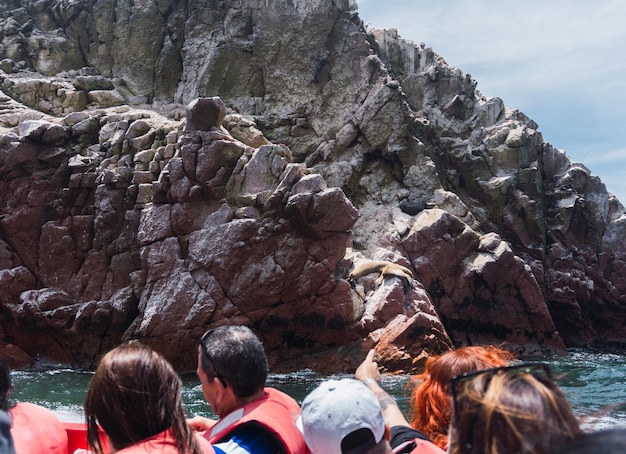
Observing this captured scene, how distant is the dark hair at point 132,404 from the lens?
2393mm

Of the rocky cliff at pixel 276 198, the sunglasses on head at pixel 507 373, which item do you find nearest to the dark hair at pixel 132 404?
the sunglasses on head at pixel 507 373

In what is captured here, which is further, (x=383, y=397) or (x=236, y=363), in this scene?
(x=383, y=397)

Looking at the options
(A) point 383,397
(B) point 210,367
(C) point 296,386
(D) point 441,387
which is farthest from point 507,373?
(C) point 296,386

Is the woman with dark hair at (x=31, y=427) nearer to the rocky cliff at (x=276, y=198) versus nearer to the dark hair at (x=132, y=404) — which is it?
the dark hair at (x=132, y=404)

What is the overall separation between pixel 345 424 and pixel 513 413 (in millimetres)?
929

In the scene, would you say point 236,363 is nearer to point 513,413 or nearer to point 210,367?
point 210,367

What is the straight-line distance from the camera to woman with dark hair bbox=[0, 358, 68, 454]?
2.46 m

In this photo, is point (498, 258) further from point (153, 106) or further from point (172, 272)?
point (153, 106)

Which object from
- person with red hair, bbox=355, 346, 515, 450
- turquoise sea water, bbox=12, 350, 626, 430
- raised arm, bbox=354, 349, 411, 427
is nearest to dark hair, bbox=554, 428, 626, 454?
person with red hair, bbox=355, 346, 515, 450

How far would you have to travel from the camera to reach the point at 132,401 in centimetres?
241

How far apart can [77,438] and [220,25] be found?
Result: 109ft

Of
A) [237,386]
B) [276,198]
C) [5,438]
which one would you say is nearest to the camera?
[5,438]

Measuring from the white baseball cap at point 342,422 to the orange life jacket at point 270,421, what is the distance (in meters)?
0.37

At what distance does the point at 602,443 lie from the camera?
136 centimetres
